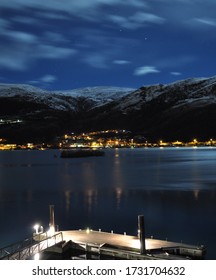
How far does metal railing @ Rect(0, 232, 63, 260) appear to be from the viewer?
65.6ft

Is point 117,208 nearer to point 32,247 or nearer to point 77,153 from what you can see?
point 32,247

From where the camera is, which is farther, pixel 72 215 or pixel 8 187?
pixel 8 187

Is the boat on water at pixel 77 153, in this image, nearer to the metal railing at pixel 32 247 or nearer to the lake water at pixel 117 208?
the lake water at pixel 117 208

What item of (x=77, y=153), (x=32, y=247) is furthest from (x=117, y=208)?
(x=77, y=153)

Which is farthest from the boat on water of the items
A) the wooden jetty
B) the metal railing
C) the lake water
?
the wooden jetty

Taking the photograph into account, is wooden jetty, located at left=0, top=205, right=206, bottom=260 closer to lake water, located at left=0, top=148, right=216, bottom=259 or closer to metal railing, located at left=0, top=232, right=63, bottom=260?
metal railing, located at left=0, top=232, right=63, bottom=260

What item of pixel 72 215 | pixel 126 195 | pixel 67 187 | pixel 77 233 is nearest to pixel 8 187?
pixel 67 187

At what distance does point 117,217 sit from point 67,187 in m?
27.0

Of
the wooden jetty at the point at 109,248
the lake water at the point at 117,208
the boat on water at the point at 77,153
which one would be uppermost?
the boat on water at the point at 77,153

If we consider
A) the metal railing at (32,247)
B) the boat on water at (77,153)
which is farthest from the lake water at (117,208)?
the boat on water at (77,153)

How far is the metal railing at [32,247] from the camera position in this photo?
787 inches

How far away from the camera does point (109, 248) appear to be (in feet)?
69.4
